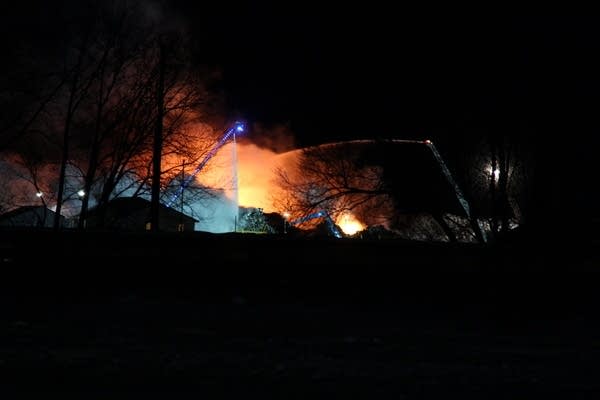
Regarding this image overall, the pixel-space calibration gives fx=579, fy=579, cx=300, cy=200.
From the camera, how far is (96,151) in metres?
19.1

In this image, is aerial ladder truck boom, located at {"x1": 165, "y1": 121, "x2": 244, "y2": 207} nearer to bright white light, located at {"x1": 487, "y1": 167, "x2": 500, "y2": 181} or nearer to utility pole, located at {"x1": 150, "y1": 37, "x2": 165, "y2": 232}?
utility pole, located at {"x1": 150, "y1": 37, "x2": 165, "y2": 232}

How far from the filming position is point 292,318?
9664 millimetres

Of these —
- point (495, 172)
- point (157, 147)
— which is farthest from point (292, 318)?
point (495, 172)

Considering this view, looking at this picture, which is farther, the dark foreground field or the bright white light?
the bright white light

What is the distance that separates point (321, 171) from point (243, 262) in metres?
10.8

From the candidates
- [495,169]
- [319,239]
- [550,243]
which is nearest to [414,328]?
[319,239]

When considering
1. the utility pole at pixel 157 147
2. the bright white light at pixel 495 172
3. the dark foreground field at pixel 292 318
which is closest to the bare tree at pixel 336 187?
the bright white light at pixel 495 172

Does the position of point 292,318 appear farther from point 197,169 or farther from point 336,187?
point 336,187

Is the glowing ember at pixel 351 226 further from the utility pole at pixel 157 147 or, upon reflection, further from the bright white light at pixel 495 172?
the utility pole at pixel 157 147

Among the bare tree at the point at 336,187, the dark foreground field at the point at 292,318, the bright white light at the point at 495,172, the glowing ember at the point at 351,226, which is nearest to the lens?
the dark foreground field at the point at 292,318

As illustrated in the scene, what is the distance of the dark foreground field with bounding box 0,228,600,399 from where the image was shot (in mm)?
5988

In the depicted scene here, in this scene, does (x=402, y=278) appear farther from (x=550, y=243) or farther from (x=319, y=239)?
(x=550, y=243)

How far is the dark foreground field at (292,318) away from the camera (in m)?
5.99

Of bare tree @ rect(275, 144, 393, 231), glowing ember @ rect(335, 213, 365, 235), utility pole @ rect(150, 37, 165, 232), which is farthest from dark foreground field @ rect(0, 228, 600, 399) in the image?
glowing ember @ rect(335, 213, 365, 235)
